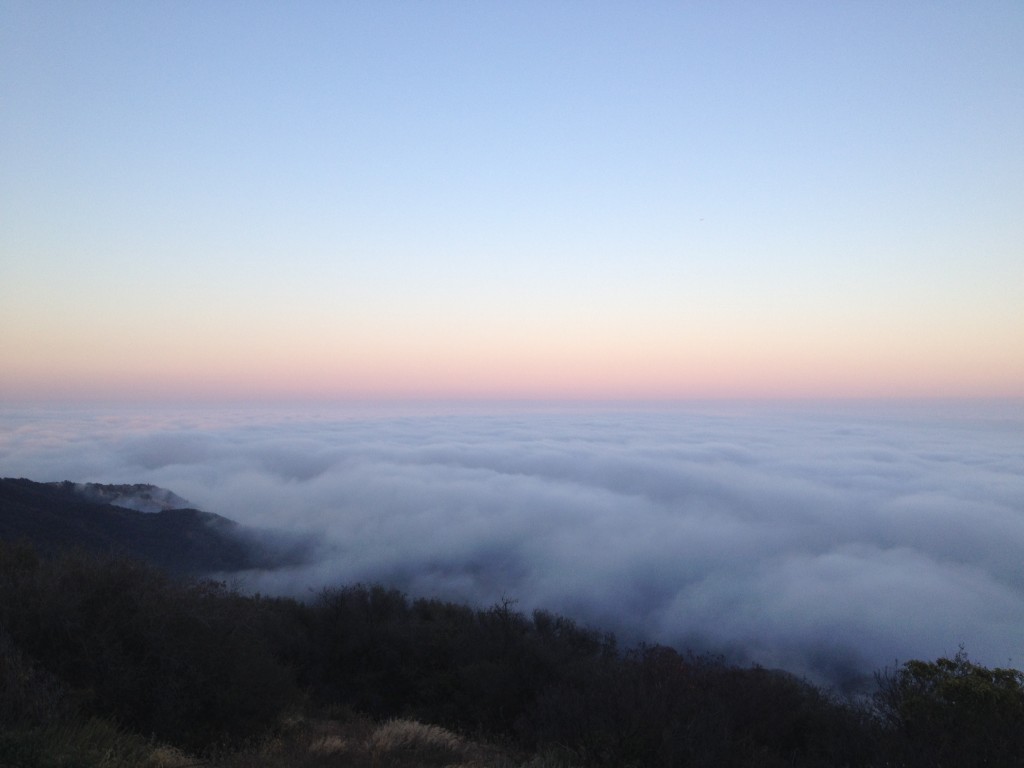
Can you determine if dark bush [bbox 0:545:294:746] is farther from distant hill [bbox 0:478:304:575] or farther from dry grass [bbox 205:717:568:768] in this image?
distant hill [bbox 0:478:304:575]

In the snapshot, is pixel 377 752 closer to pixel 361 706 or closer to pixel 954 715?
pixel 361 706

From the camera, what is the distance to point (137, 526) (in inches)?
1695

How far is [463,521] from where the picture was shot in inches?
2557

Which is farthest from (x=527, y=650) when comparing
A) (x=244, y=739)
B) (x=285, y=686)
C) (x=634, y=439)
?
(x=634, y=439)

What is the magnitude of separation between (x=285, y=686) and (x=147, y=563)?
127 inches

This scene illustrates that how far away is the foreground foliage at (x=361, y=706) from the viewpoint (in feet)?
24.2

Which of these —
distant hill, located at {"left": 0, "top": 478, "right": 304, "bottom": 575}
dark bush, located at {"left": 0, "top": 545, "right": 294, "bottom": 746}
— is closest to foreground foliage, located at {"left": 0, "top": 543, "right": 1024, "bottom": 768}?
dark bush, located at {"left": 0, "top": 545, "right": 294, "bottom": 746}

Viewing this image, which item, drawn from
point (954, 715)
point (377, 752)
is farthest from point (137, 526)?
point (954, 715)

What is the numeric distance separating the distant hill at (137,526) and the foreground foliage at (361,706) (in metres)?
24.3

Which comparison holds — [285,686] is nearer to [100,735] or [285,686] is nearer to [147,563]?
[147,563]

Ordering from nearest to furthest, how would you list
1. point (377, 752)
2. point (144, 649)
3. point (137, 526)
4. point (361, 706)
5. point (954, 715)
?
1. point (377, 752)
2. point (144, 649)
3. point (954, 715)
4. point (361, 706)
5. point (137, 526)

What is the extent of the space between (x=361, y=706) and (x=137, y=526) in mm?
37727

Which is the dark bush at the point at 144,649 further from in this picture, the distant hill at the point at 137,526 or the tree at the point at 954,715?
the distant hill at the point at 137,526

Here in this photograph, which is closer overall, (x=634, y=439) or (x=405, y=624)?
(x=405, y=624)
